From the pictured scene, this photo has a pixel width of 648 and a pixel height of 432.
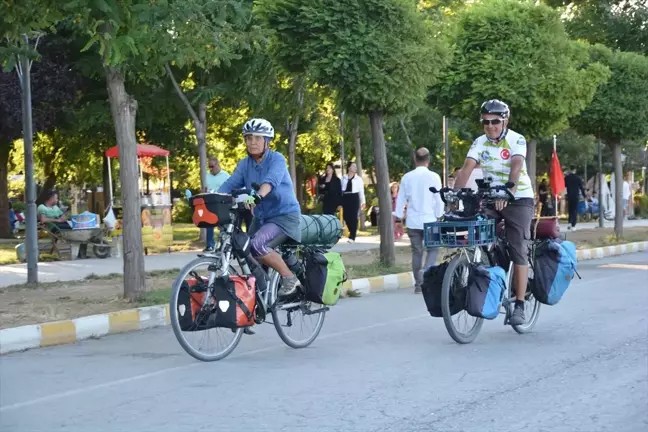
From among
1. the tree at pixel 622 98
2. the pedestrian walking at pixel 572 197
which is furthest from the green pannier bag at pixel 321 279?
the pedestrian walking at pixel 572 197

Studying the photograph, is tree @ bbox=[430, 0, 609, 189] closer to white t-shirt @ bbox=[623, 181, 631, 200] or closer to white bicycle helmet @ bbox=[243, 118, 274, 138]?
white bicycle helmet @ bbox=[243, 118, 274, 138]

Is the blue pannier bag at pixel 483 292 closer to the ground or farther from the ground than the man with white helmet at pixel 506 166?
closer to the ground

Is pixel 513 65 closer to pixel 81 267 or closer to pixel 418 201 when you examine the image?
pixel 418 201

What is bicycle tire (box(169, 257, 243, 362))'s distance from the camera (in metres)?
8.25

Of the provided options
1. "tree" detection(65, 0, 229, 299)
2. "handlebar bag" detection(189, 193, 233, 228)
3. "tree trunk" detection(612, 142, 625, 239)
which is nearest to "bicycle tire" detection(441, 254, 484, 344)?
"handlebar bag" detection(189, 193, 233, 228)

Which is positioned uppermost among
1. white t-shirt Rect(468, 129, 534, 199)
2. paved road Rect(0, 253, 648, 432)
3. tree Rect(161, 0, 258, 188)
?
tree Rect(161, 0, 258, 188)

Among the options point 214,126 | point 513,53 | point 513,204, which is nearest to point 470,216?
point 513,204

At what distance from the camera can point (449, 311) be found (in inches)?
356

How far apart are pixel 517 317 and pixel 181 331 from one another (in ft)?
10.1

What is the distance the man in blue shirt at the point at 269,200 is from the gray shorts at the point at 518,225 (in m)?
1.80

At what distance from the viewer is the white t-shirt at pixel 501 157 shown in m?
9.45

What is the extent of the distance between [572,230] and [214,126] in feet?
39.3

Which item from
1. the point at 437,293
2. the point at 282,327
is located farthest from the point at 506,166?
the point at 282,327

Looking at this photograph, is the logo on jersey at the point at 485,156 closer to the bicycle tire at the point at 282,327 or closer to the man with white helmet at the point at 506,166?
the man with white helmet at the point at 506,166
